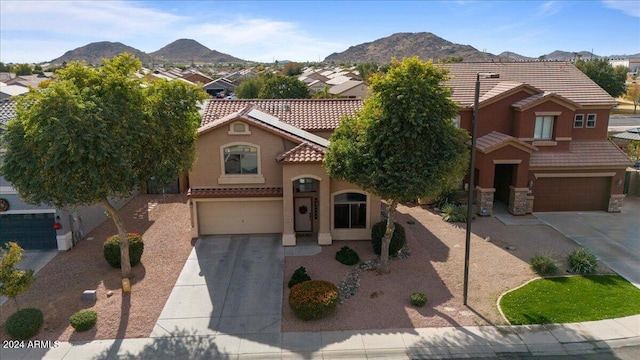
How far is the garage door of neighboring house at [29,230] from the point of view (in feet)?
67.0

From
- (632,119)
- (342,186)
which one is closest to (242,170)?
(342,186)

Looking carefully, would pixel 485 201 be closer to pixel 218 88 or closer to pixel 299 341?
pixel 299 341

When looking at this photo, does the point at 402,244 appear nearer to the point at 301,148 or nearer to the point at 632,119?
the point at 301,148

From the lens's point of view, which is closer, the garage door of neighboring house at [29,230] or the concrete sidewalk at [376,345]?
the concrete sidewalk at [376,345]

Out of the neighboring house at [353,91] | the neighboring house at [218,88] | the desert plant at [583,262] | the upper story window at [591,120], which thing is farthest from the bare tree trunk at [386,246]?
the neighboring house at [218,88]

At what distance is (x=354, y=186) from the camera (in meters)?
21.0

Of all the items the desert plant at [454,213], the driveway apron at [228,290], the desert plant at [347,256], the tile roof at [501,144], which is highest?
the tile roof at [501,144]

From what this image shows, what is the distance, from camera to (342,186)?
2098 centimetres

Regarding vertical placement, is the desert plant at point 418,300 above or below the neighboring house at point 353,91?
below

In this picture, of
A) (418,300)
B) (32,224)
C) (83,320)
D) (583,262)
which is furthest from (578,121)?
(32,224)

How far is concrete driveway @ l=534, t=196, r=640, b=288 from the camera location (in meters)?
19.2

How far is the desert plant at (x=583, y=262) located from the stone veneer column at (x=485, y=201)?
22.2 ft

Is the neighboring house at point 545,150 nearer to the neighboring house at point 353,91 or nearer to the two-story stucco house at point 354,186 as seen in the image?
the two-story stucco house at point 354,186

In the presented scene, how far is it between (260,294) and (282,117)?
13.6m
